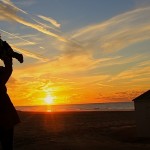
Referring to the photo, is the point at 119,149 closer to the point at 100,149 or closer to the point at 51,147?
the point at 100,149

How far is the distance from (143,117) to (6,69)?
23.0 metres

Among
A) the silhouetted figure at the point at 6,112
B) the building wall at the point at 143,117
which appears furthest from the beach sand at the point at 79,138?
the silhouetted figure at the point at 6,112

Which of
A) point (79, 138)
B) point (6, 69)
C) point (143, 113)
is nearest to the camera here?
point (6, 69)

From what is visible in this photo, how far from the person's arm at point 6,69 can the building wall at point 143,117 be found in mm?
22414

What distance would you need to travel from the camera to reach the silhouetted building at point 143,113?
2542cm

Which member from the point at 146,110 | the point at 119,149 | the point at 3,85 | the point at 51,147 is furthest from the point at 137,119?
the point at 3,85

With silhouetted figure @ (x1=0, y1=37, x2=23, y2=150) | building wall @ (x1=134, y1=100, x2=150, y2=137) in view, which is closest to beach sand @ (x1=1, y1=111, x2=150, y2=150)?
building wall @ (x1=134, y1=100, x2=150, y2=137)

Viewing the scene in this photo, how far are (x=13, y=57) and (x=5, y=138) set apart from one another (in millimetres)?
811

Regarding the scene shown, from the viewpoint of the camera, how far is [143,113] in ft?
84.1

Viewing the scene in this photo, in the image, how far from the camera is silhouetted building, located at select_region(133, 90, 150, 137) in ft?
83.4

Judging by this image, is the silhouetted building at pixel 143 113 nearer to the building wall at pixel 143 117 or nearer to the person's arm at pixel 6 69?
the building wall at pixel 143 117

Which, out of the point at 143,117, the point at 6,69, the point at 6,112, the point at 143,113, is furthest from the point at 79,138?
the point at 6,69

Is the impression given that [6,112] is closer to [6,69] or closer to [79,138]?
[6,69]

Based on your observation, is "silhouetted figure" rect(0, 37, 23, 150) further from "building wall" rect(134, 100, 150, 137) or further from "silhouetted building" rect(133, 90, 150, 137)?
"building wall" rect(134, 100, 150, 137)
